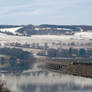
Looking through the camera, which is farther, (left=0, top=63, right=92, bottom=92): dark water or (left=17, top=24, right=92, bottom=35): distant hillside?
(left=17, top=24, right=92, bottom=35): distant hillside

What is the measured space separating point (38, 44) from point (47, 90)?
181 ft

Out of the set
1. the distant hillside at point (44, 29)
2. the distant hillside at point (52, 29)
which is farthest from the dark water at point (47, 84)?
the distant hillside at point (52, 29)

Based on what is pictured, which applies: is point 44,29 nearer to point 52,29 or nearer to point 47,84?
point 52,29

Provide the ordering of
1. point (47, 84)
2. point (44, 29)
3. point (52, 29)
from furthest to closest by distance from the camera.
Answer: point (52, 29) < point (44, 29) < point (47, 84)

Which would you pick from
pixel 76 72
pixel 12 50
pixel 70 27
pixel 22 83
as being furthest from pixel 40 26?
pixel 22 83

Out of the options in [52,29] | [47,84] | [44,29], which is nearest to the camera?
[47,84]

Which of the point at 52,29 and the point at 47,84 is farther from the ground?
the point at 52,29

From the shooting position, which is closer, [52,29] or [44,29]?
[44,29]

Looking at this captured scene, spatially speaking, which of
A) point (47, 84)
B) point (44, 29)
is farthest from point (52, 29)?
point (47, 84)

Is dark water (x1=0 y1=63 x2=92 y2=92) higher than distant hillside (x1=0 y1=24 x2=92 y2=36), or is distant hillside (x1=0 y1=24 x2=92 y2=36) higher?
distant hillside (x1=0 y1=24 x2=92 y2=36)

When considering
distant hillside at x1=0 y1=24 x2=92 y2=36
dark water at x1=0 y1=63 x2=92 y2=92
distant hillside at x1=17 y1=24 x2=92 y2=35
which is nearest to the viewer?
dark water at x1=0 y1=63 x2=92 y2=92

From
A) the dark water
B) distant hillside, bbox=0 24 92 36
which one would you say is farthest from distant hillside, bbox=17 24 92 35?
→ the dark water

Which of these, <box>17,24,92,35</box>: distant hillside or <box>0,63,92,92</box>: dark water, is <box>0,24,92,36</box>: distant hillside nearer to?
<box>17,24,92,35</box>: distant hillside

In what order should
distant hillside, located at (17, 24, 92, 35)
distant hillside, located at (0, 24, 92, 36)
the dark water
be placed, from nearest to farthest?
1. the dark water
2. distant hillside, located at (0, 24, 92, 36)
3. distant hillside, located at (17, 24, 92, 35)
